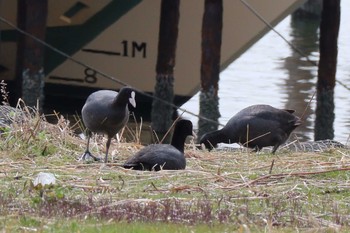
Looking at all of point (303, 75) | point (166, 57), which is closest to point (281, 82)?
point (303, 75)

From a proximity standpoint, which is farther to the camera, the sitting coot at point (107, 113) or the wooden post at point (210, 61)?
the wooden post at point (210, 61)

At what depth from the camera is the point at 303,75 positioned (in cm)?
3131

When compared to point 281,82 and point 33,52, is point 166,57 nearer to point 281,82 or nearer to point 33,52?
point 33,52

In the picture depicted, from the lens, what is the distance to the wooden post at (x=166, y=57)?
2198 centimetres

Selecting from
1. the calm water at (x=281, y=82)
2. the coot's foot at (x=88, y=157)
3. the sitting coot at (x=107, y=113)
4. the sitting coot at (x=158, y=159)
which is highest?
the sitting coot at (x=107, y=113)

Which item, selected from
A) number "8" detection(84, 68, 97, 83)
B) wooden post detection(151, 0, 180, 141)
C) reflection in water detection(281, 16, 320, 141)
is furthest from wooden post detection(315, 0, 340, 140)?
number "8" detection(84, 68, 97, 83)

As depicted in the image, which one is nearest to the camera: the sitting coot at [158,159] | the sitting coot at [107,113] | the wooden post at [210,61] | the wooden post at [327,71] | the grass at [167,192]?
the grass at [167,192]

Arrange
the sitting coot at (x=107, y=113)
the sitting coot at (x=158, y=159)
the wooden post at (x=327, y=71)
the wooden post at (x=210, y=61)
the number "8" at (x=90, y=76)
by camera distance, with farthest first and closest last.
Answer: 1. the number "8" at (x=90, y=76)
2. the wooden post at (x=327, y=71)
3. the wooden post at (x=210, y=61)
4. the sitting coot at (x=107, y=113)
5. the sitting coot at (x=158, y=159)

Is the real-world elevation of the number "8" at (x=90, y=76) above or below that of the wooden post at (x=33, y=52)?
below

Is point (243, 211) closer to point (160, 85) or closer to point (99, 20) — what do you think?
point (160, 85)

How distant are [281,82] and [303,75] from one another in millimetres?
1402

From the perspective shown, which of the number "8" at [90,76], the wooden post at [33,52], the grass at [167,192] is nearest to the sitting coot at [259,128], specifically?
the grass at [167,192]

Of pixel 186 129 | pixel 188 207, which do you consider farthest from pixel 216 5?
pixel 188 207

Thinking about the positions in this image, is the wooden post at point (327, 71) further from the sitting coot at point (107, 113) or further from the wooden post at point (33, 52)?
the sitting coot at point (107, 113)
